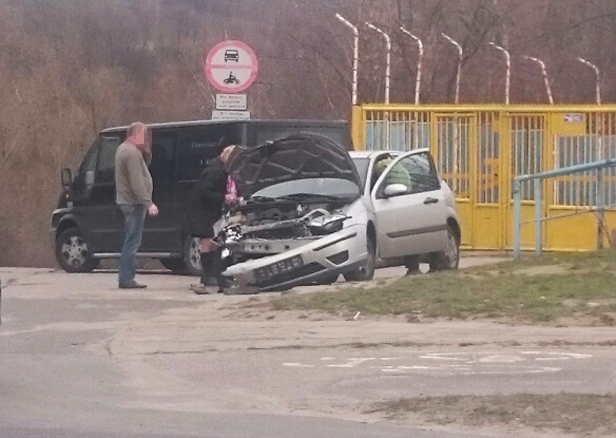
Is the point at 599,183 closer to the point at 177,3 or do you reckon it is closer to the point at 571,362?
the point at 571,362

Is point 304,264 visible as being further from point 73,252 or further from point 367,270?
point 73,252

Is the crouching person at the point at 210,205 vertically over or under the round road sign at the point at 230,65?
under

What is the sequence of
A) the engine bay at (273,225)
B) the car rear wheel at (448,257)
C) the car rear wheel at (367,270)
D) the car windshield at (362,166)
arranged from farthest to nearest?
1. the car rear wheel at (448,257)
2. the car windshield at (362,166)
3. the car rear wheel at (367,270)
4. the engine bay at (273,225)

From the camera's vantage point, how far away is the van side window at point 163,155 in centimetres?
1839

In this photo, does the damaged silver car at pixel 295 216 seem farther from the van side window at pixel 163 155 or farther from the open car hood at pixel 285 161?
the van side window at pixel 163 155

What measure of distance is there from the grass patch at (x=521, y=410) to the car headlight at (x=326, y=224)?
619 centimetres

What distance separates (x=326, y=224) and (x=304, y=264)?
561 mm

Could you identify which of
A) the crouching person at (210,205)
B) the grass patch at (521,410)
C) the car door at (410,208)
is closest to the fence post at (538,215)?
the car door at (410,208)

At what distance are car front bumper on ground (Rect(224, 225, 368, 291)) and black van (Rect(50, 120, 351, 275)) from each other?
299 centimetres

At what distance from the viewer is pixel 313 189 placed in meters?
15.6

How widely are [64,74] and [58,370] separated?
36237 mm

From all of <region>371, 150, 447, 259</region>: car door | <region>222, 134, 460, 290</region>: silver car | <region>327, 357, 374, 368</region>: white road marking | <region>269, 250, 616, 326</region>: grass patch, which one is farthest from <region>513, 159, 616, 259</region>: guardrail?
<region>327, 357, 374, 368</region>: white road marking

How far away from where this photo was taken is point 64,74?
45.3 m

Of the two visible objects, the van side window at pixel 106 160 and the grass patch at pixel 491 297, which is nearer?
the grass patch at pixel 491 297
